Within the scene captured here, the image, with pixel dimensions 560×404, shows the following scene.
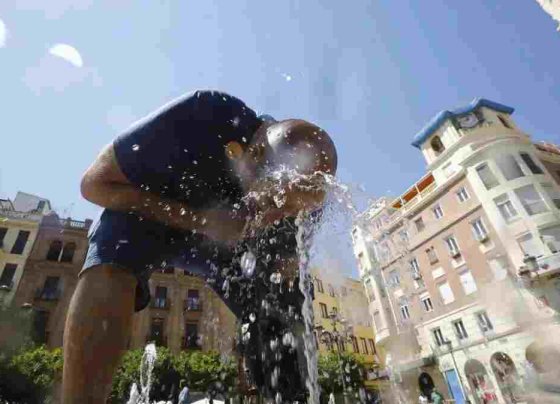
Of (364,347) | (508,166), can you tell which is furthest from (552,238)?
(364,347)

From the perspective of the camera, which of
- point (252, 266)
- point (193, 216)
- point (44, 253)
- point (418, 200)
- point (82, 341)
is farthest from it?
point (418, 200)

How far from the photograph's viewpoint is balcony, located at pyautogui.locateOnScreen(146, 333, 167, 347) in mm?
21764

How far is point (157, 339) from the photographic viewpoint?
2222cm

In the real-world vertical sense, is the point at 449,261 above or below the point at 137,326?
above

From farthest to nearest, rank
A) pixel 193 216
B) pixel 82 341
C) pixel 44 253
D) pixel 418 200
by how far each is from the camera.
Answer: pixel 418 200 → pixel 44 253 → pixel 193 216 → pixel 82 341

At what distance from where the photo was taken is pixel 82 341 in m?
0.95

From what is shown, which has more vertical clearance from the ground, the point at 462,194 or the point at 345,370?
the point at 462,194

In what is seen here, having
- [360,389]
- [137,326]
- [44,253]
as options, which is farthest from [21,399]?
[360,389]

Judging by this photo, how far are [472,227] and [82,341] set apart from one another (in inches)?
1081

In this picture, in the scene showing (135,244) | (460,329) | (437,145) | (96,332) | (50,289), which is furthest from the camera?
(437,145)

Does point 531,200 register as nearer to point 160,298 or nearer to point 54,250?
point 160,298

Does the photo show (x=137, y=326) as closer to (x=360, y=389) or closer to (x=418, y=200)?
(x=360, y=389)

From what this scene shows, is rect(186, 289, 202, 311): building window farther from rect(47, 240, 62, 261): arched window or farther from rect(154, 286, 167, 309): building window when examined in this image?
rect(47, 240, 62, 261): arched window

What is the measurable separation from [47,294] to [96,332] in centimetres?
2626
